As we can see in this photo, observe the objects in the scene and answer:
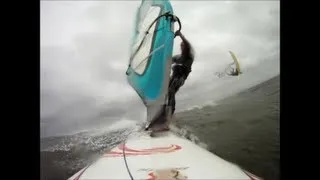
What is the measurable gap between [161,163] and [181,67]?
1.60ft

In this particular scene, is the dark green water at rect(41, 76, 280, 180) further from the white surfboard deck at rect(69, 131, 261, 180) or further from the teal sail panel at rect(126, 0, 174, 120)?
the teal sail panel at rect(126, 0, 174, 120)

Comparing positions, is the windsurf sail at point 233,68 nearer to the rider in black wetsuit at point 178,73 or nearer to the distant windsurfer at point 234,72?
the distant windsurfer at point 234,72

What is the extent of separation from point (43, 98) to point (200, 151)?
0.82 m

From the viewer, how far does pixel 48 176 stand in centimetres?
216

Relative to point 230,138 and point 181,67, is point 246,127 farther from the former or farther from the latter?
point 181,67

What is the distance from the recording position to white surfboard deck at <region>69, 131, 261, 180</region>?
2139 millimetres

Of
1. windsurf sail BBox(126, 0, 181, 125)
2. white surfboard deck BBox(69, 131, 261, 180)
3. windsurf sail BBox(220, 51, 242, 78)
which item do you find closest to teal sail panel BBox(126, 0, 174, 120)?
windsurf sail BBox(126, 0, 181, 125)

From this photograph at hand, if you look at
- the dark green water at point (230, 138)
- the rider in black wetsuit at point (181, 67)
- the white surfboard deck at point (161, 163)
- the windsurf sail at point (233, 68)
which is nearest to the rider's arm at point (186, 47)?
the rider in black wetsuit at point (181, 67)

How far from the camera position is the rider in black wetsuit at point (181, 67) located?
7.21ft

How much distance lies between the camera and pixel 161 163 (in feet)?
7.05

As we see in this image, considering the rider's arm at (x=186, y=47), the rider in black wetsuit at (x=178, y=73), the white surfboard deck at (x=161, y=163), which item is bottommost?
the white surfboard deck at (x=161, y=163)

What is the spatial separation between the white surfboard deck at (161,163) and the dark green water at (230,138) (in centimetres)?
4

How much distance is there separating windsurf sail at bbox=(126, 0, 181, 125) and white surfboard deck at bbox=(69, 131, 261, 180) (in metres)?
0.14
